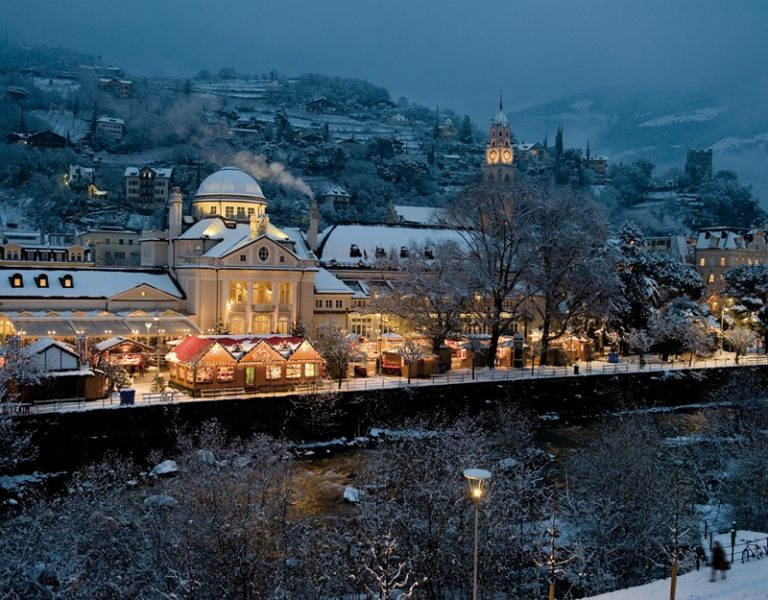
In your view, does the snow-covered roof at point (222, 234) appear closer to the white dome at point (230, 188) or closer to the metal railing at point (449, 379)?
the white dome at point (230, 188)

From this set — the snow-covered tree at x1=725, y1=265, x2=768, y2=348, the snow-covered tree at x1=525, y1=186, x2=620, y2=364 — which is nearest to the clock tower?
the snow-covered tree at x1=725, y1=265, x2=768, y2=348

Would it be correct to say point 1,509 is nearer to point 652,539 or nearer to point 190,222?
point 652,539

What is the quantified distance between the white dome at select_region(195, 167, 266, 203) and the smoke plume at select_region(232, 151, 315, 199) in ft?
218

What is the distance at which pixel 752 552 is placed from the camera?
23.4 metres

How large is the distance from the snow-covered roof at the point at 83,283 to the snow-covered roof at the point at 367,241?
52.9 feet

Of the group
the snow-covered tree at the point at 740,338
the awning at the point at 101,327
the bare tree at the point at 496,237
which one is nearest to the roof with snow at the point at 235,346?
the awning at the point at 101,327

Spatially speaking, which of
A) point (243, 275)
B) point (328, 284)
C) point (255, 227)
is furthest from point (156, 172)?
point (243, 275)

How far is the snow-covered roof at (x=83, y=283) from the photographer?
5172 centimetres

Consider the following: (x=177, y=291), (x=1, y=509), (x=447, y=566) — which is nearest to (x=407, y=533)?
(x=447, y=566)

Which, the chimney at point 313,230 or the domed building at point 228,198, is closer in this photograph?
the domed building at point 228,198

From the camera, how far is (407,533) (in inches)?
947

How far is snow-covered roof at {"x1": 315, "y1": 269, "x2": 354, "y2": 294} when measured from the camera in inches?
2403

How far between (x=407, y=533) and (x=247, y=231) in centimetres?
4117

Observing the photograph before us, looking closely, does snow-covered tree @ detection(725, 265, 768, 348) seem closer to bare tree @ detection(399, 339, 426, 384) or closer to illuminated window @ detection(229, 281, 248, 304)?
bare tree @ detection(399, 339, 426, 384)
